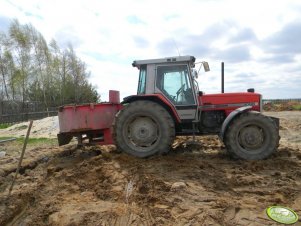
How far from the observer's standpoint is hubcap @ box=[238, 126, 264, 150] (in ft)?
25.8

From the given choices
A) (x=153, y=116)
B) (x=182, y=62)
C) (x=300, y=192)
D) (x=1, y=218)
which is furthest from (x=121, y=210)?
(x=182, y=62)

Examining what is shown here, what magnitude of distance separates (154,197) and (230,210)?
1.08 meters

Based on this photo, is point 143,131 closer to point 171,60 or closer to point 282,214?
point 171,60

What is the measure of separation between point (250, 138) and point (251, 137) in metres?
0.03

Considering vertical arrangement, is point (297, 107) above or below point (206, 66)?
below

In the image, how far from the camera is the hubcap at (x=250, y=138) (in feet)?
25.8

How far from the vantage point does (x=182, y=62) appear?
27.2ft

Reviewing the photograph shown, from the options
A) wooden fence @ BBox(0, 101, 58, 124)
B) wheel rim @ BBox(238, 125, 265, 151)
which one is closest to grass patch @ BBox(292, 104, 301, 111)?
wooden fence @ BBox(0, 101, 58, 124)

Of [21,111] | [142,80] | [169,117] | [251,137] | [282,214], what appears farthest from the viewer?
[21,111]

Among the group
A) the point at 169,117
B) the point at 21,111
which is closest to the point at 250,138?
the point at 169,117

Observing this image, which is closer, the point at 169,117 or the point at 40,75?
the point at 169,117

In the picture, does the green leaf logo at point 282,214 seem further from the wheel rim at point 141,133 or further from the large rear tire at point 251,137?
the wheel rim at point 141,133

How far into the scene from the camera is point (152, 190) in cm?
566

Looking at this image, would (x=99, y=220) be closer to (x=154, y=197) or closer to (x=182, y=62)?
(x=154, y=197)
